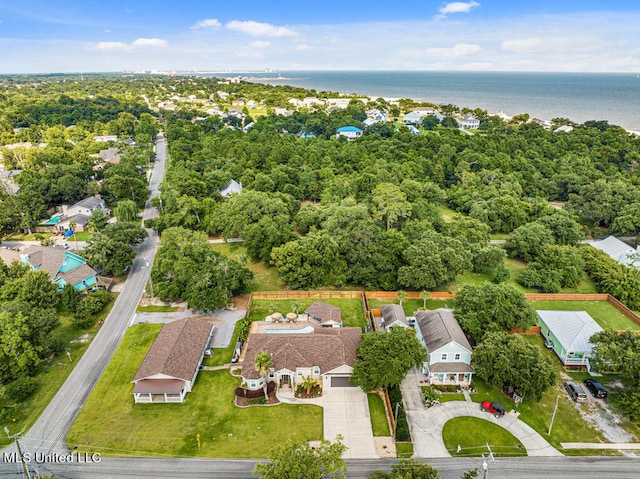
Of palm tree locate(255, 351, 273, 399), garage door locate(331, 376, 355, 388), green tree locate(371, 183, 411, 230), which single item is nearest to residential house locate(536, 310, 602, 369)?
garage door locate(331, 376, 355, 388)

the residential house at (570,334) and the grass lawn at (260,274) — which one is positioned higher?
the residential house at (570,334)

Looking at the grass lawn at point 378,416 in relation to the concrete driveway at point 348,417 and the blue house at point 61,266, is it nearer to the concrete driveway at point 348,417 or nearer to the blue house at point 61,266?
the concrete driveway at point 348,417

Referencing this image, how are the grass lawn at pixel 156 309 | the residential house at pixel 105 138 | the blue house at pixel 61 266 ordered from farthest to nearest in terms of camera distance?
the residential house at pixel 105 138 < the blue house at pixel 61 266 < the grass lawn at pixel 156 309

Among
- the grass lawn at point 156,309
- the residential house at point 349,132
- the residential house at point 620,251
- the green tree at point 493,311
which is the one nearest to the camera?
the green tree at point 493,311

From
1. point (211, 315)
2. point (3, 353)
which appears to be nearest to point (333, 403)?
point (211, 315)

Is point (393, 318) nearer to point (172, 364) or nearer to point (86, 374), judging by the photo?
point (172, 364)

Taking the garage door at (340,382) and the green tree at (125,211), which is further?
the green tree at (125,211)

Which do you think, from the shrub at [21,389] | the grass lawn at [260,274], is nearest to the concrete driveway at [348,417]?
the grass lawn at [260,274]
